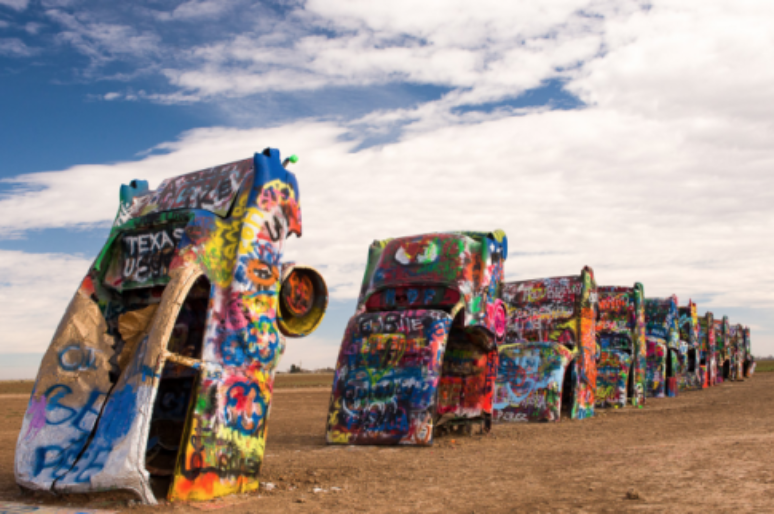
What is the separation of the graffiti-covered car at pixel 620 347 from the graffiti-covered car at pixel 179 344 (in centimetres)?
1432

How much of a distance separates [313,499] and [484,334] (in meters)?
5.62

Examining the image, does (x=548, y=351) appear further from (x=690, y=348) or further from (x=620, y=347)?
(x=690, y=348)

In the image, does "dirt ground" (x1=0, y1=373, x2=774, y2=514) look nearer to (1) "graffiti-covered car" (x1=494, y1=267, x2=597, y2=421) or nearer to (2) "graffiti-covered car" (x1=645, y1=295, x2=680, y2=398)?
(1) "graffiti-covered car" (x1=494, y1=267, x2=597, y2=421)

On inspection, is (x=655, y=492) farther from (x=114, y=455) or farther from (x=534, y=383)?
(x=534, y=383)

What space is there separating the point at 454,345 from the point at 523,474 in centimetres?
445

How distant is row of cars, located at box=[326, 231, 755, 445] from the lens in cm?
1030

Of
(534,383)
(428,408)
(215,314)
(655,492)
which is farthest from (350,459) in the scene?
(534,383)

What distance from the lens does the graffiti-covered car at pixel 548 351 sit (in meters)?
14.5

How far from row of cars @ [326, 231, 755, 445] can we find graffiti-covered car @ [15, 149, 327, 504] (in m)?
3.26

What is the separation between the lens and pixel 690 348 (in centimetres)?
3111

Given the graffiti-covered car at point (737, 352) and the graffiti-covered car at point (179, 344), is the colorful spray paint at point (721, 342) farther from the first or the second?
the graffiti-covered car at point (179, 344)

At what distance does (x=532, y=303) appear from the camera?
16.4 metres

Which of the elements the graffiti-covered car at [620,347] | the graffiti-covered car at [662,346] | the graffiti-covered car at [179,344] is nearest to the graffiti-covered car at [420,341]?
the graffiti-covered car at [179,344]

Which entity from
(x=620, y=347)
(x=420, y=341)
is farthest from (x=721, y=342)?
(x=420, y=341)
